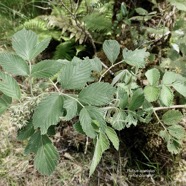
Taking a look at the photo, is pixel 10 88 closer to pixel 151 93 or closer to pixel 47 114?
pixel 47 114

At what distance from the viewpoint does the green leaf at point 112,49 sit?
1.40m

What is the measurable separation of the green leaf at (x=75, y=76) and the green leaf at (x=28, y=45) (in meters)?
0.13

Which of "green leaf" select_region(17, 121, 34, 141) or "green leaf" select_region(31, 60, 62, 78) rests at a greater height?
"green leaf" select_region(31, 60, 62, 78)

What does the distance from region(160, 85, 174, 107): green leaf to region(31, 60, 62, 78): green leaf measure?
0.54m

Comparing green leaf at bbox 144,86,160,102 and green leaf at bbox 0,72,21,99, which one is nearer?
green leaf at bbox 0,72,21,99

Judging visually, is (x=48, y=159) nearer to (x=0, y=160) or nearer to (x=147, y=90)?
(x=147, y=90)

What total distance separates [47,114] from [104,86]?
20 centimetres

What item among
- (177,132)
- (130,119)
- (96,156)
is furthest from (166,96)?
(96,156)

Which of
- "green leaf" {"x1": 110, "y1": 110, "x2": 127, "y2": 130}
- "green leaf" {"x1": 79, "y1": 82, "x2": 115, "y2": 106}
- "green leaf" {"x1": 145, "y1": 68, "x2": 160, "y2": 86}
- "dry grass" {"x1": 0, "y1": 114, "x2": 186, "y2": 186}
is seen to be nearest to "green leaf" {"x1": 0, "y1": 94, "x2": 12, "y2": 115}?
"green leaf" {"x1": 79, "y1": 82, "x2": 115, "y2": 106}

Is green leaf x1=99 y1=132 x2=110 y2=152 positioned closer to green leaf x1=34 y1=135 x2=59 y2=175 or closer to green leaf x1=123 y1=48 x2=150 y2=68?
green leaf x1=34 y1=135 x2=59 y2=175

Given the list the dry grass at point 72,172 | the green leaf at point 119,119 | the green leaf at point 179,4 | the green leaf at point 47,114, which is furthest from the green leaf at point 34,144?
the green leaf at point 179,4

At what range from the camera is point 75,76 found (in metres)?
1.04

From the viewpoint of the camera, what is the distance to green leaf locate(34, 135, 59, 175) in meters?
1.09

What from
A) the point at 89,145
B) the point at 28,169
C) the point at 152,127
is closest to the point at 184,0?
the point at 152,127
